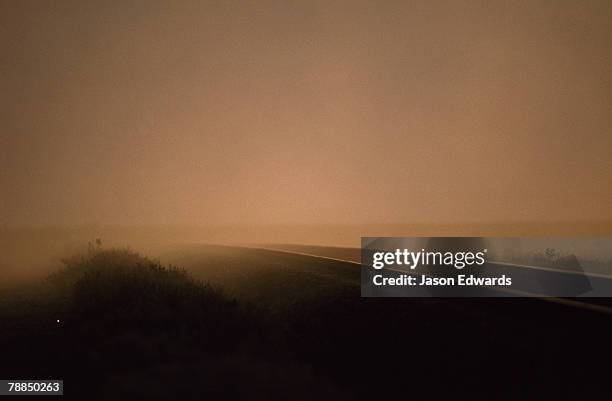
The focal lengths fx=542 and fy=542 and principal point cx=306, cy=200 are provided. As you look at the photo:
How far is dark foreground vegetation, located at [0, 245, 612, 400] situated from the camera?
20.9ft

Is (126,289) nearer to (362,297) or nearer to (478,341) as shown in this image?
(362,297)

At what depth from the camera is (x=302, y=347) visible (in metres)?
7.73

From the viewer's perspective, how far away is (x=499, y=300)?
980 cm

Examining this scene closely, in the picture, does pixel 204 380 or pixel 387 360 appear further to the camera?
pixel 387 360

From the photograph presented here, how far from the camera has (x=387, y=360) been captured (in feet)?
23.3

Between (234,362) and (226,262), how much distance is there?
10.6 m

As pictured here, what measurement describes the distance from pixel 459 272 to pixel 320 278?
3.48 meters

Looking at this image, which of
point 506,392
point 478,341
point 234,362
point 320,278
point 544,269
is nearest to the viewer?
point 506,392

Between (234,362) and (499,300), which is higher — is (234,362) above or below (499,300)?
below

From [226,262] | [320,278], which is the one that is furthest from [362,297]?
[226,262]

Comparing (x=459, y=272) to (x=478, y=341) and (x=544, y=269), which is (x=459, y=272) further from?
(x=478, y=341)

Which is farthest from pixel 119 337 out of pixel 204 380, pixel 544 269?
pixel 544 269

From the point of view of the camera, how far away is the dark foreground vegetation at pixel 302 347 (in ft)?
20.9

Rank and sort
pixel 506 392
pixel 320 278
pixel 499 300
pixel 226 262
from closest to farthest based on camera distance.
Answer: pixel 506 392 → pixel 499 300 → pixel 320 278 → pixel 226 262
